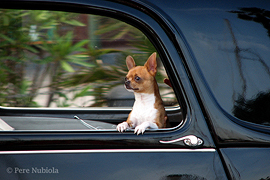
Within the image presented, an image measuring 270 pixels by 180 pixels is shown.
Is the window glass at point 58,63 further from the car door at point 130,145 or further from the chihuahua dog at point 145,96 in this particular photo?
the car door at point 130,145

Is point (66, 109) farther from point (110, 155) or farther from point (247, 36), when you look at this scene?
point (247, 36)

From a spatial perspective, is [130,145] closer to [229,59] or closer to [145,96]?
[145,96]

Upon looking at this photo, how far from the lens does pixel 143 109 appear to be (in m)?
1.56

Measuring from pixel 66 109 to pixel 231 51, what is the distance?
143 centimetres

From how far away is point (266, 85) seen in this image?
1.26m

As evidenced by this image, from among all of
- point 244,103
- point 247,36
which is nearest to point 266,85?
point 244,103

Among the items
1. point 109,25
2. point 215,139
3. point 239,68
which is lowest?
point 215,139

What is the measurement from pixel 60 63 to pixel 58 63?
0.10 ft

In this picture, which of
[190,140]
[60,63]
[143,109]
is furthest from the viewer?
[60,63]

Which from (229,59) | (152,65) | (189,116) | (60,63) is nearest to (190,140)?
(189,116)

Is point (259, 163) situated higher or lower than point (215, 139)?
lower

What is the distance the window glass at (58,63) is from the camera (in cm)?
311

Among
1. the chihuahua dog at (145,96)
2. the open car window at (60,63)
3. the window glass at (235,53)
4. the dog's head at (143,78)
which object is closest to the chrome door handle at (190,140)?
the window glass at (235,53)

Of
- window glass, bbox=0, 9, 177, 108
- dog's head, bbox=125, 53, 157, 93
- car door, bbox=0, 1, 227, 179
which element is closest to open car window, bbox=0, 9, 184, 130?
window glass, bbox=0, 9, 177, 108
